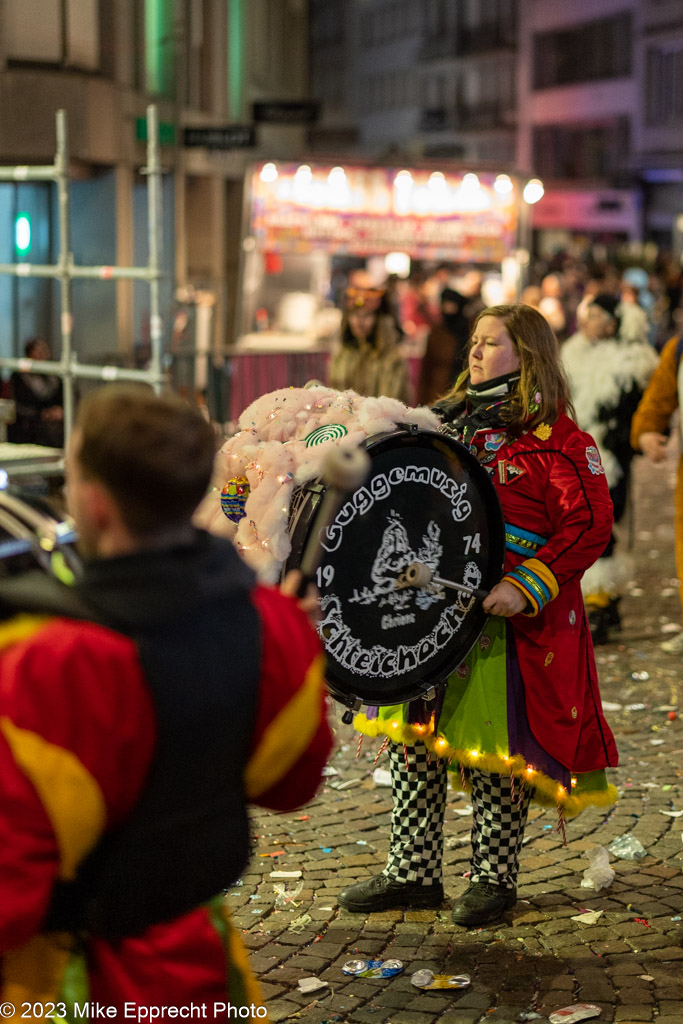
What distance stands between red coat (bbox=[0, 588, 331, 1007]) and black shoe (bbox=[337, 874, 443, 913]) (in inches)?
87.3

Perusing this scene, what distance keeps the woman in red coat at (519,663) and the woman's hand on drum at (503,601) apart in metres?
0.14

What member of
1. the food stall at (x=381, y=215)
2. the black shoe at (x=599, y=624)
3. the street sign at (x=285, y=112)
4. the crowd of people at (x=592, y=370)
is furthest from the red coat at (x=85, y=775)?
the street sign at (x=285, y=112)

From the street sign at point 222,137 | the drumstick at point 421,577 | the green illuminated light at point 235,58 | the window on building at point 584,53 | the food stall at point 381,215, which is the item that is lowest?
the drumstick at point 421,577

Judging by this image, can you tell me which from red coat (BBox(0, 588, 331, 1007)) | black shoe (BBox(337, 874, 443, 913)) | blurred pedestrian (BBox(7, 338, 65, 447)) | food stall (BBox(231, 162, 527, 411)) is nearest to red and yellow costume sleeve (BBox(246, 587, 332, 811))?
red coat (BBox(0, 588, 331, 1007))

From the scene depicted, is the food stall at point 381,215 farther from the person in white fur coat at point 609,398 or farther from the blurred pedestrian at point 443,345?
the person in white fur coat at point 609,398

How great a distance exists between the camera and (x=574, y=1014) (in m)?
3.67

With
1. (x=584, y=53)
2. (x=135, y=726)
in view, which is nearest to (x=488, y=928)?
(x=135, y=726)

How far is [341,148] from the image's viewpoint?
208 feet

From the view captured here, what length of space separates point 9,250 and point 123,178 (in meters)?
1.97

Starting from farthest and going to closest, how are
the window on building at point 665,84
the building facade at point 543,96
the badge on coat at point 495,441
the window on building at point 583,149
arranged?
the window on building at point 583,149, the building facade at point 543,96, the window on building at point 665,84, the badge on coat at point 495,441

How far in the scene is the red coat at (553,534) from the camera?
4.04m

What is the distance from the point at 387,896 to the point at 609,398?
4164mm

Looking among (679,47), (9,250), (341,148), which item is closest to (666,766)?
Answer: (9,250)

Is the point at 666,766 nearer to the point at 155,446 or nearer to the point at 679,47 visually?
the point at 155,446
